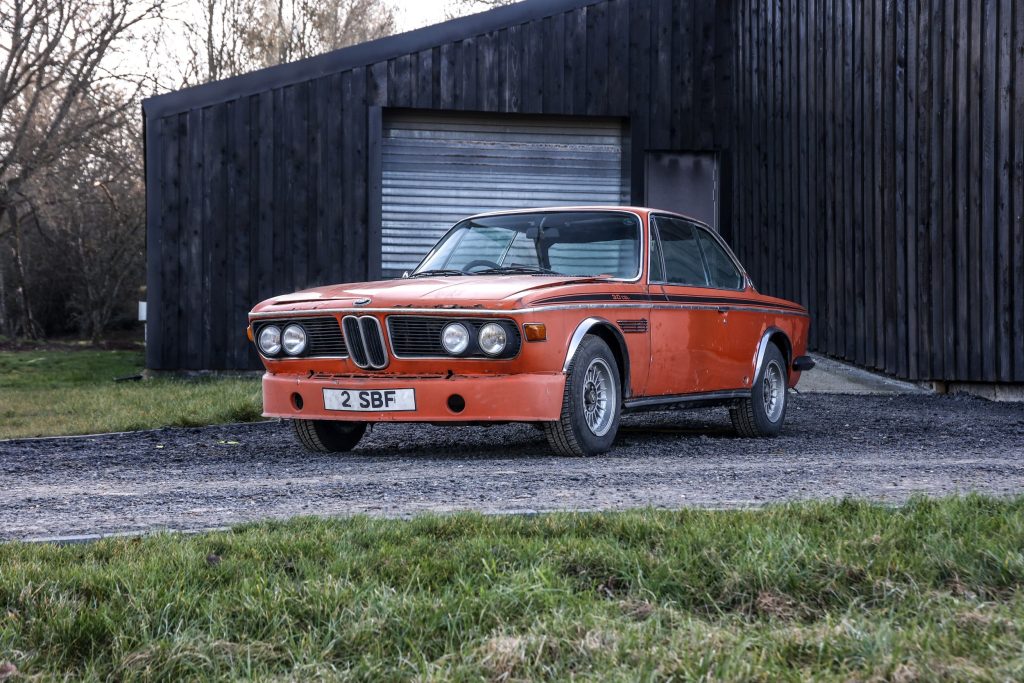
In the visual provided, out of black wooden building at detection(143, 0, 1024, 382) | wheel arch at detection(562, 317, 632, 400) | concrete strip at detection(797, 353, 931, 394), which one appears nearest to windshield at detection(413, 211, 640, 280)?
wheel arch at detection(562, 317, 632, 400)

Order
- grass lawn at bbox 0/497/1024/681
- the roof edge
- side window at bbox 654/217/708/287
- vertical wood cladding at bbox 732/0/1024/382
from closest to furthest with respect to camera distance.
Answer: grass lawn at bbox 0/497/1024/681 < side window at bbox 654/217/708/287 < vertical wood cladding at bbox 732/0/1024/382 < the roof edge

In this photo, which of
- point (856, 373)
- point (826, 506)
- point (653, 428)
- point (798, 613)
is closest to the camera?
point (798, 613)

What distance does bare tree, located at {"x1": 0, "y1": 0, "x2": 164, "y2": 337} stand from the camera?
63.8 feet

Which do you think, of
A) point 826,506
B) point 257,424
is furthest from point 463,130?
point 826,506

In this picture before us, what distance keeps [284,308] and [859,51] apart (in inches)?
332

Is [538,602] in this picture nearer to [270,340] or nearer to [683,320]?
[270,340]

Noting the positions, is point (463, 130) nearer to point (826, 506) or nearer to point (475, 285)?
point (475, 285)

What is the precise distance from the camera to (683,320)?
7.79 metres

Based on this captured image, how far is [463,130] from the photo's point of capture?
611 inches

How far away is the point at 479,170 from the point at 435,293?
9.03 metres

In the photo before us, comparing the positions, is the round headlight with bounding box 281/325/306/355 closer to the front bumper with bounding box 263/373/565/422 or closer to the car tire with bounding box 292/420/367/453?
the front bumper with bounding box 263/373/565/422

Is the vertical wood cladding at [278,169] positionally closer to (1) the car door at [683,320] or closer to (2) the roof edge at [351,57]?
(2) the roof edge at [351,57]

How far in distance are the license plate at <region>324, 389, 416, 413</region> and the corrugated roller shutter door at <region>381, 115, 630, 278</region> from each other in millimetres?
8398

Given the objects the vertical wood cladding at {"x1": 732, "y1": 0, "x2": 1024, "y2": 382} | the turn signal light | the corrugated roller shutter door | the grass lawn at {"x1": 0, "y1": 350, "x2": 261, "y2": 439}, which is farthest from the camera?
the corrugated roller shutter door
